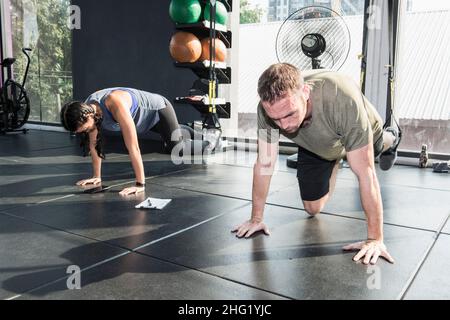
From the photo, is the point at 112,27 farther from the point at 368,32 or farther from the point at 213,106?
the point at 368,32

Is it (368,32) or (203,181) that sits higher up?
(368,32)

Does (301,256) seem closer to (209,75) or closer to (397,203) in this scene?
(397,203)

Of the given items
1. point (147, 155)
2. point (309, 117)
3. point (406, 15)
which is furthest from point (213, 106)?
point (309, 117)

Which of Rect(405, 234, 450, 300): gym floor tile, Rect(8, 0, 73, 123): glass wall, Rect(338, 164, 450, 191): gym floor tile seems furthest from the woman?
Rect(8, 0, 73, 123): glass wall

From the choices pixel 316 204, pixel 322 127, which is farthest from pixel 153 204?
pixel 322 127

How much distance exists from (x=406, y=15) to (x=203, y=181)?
2635mm

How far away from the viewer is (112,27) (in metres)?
5.90

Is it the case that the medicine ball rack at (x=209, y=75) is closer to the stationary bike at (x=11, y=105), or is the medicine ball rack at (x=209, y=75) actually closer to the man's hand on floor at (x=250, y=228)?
Result: the man's hand on floor at (x=250, y=228)

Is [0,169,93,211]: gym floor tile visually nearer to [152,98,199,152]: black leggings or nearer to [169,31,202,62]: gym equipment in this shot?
[152,98,199,152]: black leggings

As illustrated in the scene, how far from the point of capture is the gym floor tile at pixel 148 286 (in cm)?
158

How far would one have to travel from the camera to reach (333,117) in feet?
5.98

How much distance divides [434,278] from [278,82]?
993mm

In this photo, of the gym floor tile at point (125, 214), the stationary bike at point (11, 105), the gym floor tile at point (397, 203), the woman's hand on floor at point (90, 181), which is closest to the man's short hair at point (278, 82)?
the gym floor tile at point (125, 214)

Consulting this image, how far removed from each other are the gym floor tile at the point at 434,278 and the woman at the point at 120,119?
6.30 ft
